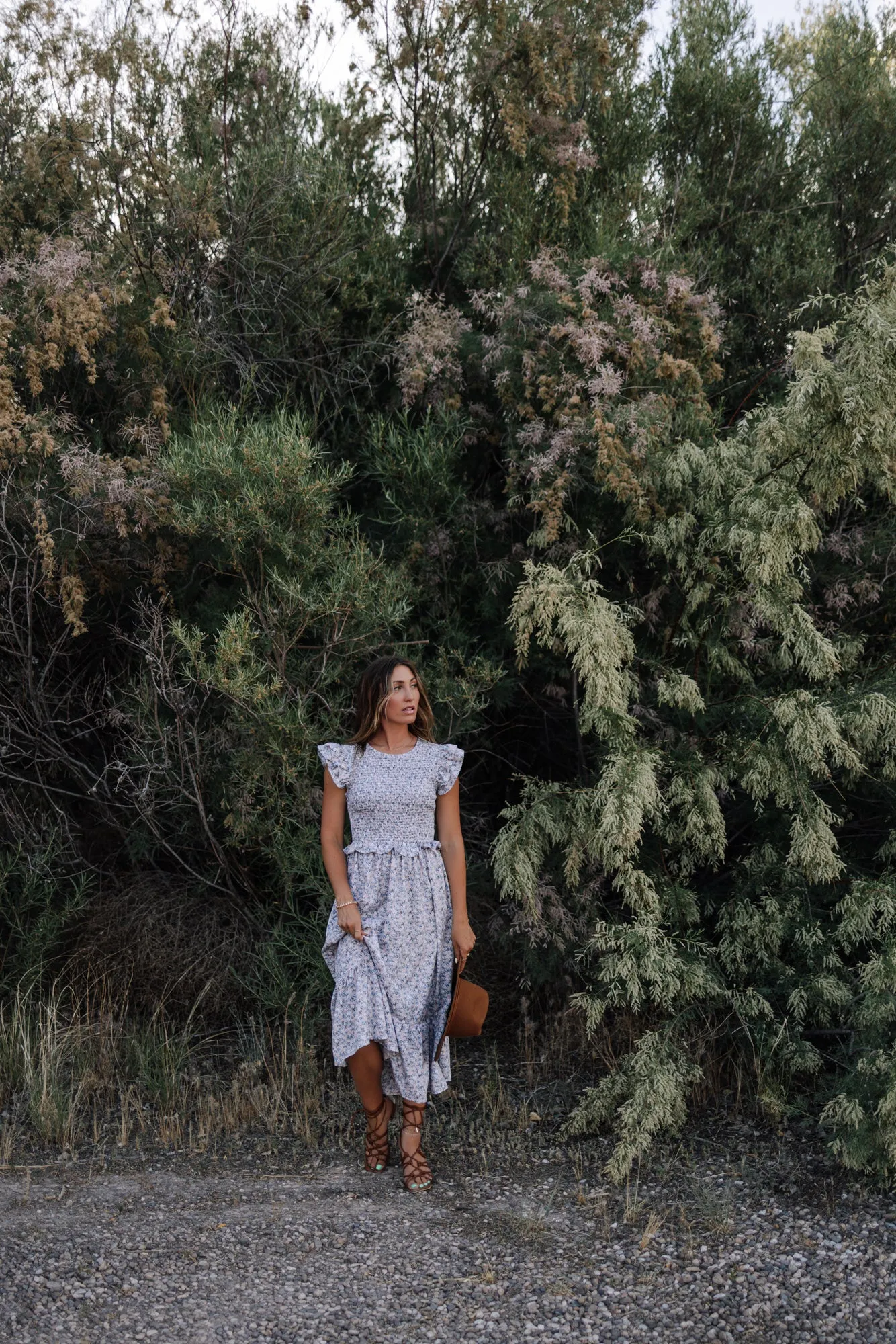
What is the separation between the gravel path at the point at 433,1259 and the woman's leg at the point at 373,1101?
7cm

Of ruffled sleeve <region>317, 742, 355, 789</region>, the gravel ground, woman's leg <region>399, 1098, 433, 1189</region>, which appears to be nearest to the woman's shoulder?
ruffled sleeve <region>317, 742, 355, 789</region>

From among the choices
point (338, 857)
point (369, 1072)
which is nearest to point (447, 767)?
point (338, 857)

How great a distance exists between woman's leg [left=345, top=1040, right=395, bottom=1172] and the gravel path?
70 mm

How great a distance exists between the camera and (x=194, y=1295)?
3578mm

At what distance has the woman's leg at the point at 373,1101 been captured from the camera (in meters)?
4.33

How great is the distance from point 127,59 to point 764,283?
365 centimetres

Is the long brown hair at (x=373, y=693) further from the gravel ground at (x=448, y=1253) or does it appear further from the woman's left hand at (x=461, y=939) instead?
the gravel ground at (x=448, y=1253)

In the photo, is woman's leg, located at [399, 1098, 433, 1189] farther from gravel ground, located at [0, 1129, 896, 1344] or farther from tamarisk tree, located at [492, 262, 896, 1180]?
tamarisk tree, located at [492, 262, 896, 1180]

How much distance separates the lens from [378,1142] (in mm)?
4504

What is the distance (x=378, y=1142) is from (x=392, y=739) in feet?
4.78

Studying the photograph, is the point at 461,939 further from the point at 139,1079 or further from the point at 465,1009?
the point at 139,1079

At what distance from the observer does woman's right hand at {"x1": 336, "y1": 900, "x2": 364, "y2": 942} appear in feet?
14.0

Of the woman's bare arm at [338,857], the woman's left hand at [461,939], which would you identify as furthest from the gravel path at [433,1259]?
the woman's bare arm at [338,857]

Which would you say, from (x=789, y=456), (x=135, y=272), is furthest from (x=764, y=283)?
(x=135, y=272)
